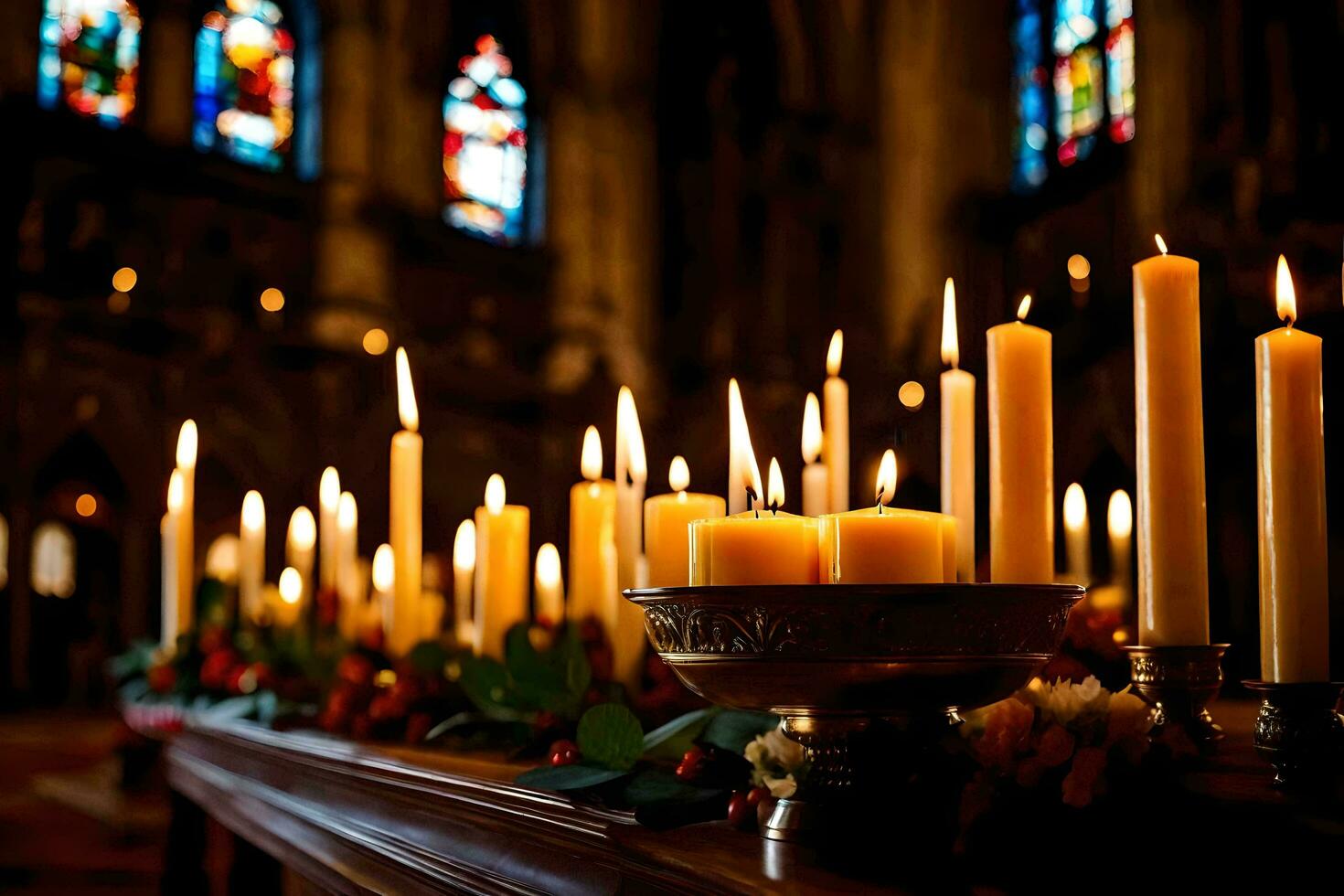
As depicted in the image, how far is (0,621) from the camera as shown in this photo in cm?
798

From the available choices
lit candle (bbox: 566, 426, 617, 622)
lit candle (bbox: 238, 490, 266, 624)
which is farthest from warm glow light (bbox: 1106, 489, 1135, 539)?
lit candle (bbox: 238, 490, 266, 624)

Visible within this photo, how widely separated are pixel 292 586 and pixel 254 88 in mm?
8655

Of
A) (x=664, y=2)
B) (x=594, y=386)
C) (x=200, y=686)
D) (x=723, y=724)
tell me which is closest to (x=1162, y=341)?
(x=723, y=724)

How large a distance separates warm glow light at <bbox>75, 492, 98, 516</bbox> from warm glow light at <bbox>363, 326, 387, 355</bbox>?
2.18 meters

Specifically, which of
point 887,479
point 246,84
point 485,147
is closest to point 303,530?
point 887,479

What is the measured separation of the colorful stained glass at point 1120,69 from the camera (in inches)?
316

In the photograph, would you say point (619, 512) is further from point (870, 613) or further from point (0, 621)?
point (0, 621)

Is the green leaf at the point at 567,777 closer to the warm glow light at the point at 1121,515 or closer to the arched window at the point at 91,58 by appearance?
the warm glow light at the point at 1121,515

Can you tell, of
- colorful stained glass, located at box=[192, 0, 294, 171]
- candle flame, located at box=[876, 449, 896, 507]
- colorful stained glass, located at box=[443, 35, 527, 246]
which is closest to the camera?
candle flame, located at box=[876, 449, 896, 507]

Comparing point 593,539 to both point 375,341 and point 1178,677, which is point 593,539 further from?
point 375,341

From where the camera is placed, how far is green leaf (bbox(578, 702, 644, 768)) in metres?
1.08

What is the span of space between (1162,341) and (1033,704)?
1.03ft

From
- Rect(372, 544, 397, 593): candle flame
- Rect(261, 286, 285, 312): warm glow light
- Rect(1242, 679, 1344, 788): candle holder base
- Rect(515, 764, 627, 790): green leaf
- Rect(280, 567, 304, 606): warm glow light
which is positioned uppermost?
Rect(261, 286, 285, 312): warm glow light

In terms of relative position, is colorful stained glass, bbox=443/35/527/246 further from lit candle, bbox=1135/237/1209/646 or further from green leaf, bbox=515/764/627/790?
lit candle, bbox=1135/237/1209/646
